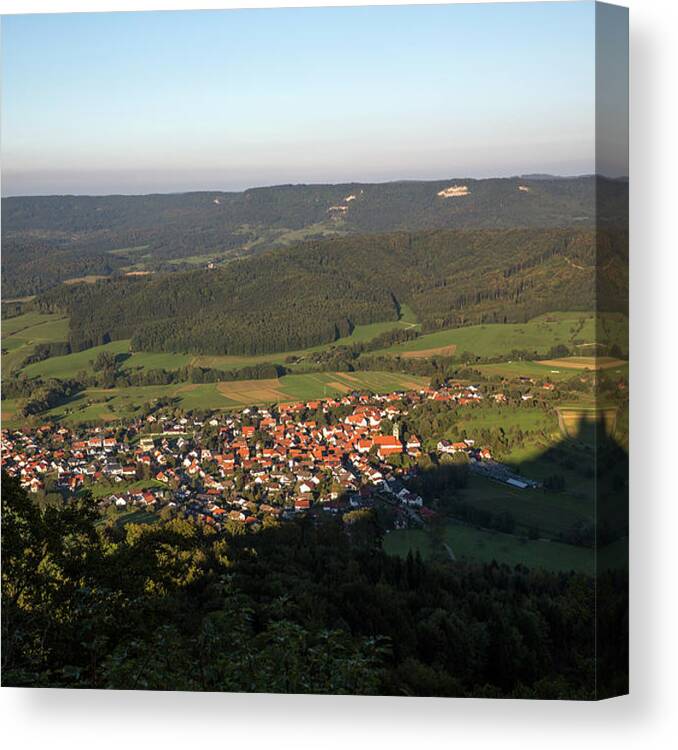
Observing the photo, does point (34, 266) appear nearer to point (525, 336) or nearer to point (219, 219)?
point (219, 219)

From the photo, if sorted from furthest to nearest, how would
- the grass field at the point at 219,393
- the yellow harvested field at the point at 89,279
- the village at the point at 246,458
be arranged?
1. the yellow harvested field at the point at 89,279
2. the grass field at the point at 219,393
3. the village at the point at 246,458

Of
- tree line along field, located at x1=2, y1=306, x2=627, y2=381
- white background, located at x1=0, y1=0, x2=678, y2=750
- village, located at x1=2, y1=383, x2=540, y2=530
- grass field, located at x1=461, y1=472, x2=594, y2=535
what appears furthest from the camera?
village, located at x1=2, y1=383, x2=540, y2=530

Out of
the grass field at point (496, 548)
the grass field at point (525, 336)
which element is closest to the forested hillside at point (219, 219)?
the grass field at point (525, 336)

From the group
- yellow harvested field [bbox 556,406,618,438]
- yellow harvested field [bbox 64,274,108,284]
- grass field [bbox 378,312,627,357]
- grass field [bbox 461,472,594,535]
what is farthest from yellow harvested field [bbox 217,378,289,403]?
yellow harvested field [bbox 556,406,618,438]

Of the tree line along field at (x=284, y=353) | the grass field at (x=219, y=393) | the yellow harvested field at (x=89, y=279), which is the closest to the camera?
the tree line along field at (x=284, y=353)

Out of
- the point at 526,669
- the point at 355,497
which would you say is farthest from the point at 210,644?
the point at 526,669

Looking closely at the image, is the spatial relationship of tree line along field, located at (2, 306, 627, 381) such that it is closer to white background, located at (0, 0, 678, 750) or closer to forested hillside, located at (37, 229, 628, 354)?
forested hillside, located at (37, 229, 628, 354)

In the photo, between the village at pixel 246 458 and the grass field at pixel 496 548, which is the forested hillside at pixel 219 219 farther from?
the grass field at pixel 496 548

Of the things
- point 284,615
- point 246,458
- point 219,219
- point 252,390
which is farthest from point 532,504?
point 219,219
